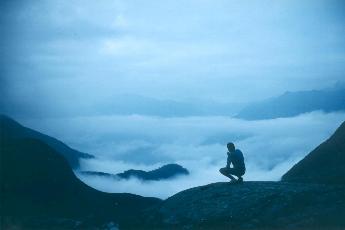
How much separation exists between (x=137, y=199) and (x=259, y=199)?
4587 centimetres

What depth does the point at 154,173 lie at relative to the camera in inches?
6004

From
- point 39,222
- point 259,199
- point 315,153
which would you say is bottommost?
point 39,222

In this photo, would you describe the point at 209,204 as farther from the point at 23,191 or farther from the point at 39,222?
the point at 23,191

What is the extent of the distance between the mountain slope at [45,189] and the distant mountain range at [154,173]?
240ft

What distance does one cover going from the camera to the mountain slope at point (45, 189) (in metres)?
44.2

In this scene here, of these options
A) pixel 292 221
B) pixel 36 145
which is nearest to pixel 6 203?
pixel 36 145

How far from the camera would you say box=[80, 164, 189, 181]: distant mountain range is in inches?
5399

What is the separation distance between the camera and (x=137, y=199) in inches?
2438

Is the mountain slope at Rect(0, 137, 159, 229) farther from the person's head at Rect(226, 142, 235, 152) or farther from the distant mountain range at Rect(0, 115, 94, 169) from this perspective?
the distant mountain range at Rect(0, 115, 94, 169)

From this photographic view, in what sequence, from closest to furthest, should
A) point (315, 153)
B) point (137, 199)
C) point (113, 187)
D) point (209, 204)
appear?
point (209, 204), point (315, 153), point (137, 199), point (113, 187)

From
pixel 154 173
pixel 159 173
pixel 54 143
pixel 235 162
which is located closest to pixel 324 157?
pixel 235 162

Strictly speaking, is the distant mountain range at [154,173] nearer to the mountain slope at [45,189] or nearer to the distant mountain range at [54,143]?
the distant mountain range at [54,143]

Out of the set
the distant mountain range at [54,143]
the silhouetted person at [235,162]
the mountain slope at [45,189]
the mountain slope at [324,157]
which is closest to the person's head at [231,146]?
the silhouetted person at [235,162]

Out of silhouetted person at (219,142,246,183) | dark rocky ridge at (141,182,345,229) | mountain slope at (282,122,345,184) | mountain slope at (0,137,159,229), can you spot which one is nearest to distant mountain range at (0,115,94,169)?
mountain slope at (0,137,159,229)
